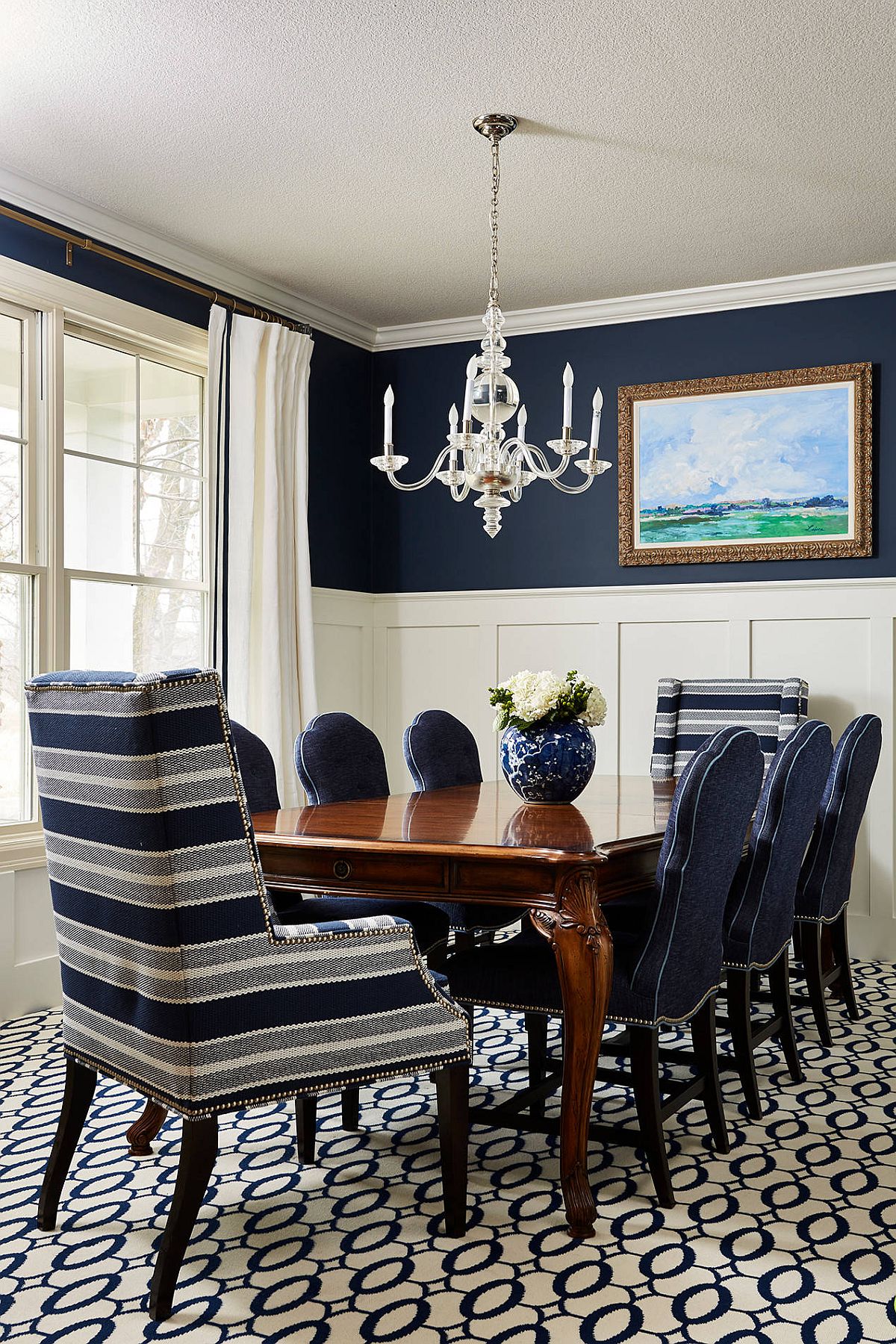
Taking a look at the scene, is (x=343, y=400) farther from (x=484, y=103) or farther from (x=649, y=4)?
(x=649, y=4)

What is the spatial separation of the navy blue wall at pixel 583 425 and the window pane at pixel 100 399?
66.2 inches

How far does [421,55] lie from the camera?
323 cm

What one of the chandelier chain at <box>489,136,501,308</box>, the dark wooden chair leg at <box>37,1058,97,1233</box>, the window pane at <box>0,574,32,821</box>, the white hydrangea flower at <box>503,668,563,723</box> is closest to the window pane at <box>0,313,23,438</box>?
the window pane at <box>0,574,32,821</box>

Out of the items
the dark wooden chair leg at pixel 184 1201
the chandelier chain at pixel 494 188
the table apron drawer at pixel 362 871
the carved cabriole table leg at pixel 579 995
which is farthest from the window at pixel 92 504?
the carved cabriole table leg at pixel 579 995

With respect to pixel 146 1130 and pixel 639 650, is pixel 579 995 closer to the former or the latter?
pixel 146 1130

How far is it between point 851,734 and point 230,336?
296 centimetres

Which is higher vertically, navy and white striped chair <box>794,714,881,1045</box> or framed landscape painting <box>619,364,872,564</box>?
framed landscape painting <box>619,364,872,564</box>

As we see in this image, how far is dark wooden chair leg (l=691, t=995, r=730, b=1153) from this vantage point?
2.76m

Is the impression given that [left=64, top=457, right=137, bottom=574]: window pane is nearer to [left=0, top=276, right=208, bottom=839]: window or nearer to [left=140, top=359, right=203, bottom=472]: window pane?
[left=0, top=276, right=208, bottom=839]: window

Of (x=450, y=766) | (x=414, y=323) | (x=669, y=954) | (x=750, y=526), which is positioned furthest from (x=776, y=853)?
(x=414, y=323)

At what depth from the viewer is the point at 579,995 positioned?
92.3 inches

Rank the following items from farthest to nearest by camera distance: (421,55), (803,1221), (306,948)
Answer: (421,55)
(803,1221)
(306,948)

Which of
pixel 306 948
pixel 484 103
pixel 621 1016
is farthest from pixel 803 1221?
pixel 484 103

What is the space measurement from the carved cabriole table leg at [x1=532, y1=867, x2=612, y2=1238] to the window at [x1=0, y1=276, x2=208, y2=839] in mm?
2331
